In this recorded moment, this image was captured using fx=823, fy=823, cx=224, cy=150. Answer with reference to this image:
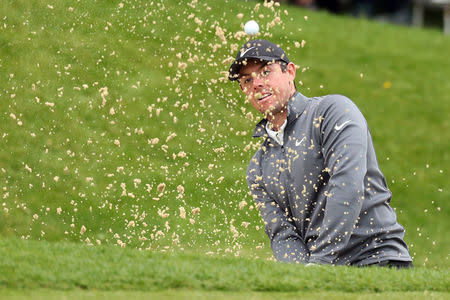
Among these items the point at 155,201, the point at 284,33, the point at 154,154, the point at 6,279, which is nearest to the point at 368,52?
the point at 284,33

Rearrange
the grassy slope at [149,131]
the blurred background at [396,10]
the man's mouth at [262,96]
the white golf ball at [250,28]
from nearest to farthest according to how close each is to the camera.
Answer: the man's mouth at [262,96], the grassy slope at [149,131], the white golf ball at [250,28], the blurred background at [396,10]

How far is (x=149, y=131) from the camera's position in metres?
11.2

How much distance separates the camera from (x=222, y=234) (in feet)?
29.6

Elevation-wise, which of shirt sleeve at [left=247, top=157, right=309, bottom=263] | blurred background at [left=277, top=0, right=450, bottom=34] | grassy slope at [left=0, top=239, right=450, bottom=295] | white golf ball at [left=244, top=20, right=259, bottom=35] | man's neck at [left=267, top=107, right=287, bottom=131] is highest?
blurred background at [left=277, top=0, right=450, bottom=34]

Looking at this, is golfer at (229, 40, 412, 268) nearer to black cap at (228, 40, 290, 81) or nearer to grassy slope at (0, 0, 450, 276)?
black cap at (228, 40, 290, 81)

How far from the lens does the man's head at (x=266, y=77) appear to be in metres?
5.50

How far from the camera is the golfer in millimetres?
5012

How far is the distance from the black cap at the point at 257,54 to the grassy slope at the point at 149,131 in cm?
216

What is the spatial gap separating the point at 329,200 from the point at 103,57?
830cm

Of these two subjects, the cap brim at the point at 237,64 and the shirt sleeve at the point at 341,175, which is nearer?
the shirt sleeve at the point at 341,175

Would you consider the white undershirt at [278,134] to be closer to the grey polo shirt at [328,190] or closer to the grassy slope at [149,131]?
the grey polo shirt at [328,190]

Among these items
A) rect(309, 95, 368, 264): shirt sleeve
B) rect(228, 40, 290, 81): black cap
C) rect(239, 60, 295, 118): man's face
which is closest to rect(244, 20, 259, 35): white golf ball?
rect(228, 40, 290, 81): black cap

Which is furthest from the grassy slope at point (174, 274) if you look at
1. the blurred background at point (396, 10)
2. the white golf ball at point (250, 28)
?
the blurred background at point (396, 10)

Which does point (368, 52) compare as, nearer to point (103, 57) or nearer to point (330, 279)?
point (103, 57)
